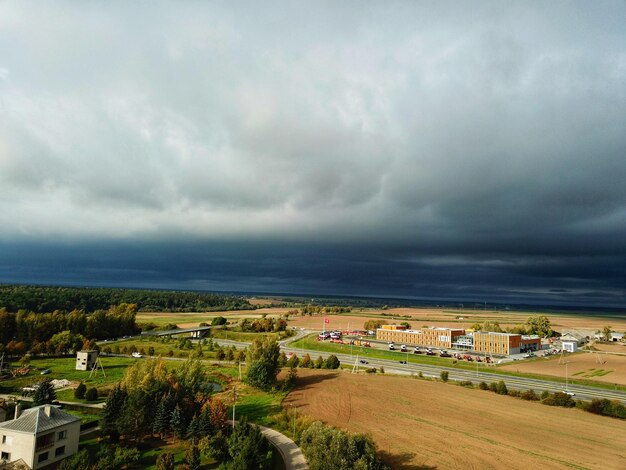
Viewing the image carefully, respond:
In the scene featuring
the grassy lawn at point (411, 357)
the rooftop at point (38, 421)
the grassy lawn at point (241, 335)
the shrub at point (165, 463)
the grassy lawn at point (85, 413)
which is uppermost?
the rooftop at point (38, 421)

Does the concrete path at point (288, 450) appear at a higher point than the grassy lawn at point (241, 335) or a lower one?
higher

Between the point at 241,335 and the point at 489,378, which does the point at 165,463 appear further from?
the point at 241,335

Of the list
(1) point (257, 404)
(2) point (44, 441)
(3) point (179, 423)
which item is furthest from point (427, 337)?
(2) point (44, 441)

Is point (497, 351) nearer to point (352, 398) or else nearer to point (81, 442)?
point (352, 398)

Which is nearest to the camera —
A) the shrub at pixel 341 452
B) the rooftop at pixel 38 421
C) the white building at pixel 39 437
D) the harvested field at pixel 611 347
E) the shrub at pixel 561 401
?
the shrub at pixel 341 452

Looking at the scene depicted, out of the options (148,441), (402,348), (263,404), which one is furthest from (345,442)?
(402,348)

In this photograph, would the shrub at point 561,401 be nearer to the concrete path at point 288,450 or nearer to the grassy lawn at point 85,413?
the concrete path at point 288,450

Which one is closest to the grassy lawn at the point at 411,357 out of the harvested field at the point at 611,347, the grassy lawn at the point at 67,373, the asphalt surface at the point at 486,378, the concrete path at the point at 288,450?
the asphalt surface at the point at 486,378
